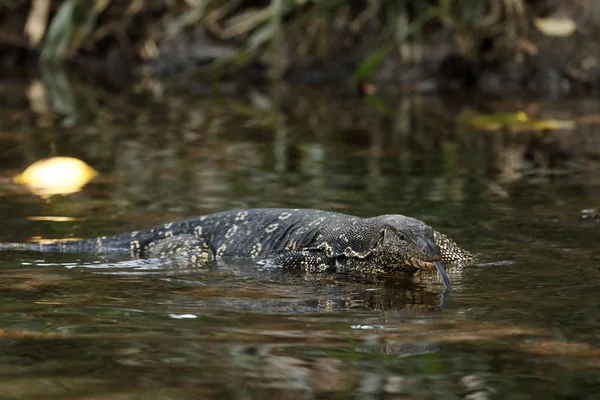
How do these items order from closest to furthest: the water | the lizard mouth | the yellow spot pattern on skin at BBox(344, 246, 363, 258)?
the water
the lizard mouth
the yellow spot pattern on skin at BBox(344, 246, 363, 258)

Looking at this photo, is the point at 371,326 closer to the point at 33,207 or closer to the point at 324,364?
the point at 324,364

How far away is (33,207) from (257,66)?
47.0ft

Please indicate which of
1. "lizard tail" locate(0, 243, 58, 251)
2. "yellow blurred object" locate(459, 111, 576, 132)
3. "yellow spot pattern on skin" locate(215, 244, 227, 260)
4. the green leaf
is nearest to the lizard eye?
"yellow spot pattern on skin" locate(215, 244, 227, 260)

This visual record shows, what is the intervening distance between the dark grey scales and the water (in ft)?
0.69

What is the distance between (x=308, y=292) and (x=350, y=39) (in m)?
15.9

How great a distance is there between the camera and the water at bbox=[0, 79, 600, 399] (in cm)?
449

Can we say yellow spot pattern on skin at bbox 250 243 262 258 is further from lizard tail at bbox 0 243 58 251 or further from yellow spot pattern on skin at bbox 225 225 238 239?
lizard tail at bbox 0 243 58 251

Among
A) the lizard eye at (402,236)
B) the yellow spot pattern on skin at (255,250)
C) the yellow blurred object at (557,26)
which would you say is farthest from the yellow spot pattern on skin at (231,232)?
the yellow blurred object at (557,26)

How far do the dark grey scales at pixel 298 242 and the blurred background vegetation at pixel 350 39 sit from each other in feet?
37.6

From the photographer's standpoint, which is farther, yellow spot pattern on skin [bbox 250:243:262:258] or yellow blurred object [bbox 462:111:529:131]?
yellow blurred object [bbox 462:111:529:131]

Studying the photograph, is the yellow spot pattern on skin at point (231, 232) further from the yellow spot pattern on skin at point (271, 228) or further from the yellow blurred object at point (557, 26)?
the yellow blurred object at point (557, 26)

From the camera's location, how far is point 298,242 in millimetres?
7324

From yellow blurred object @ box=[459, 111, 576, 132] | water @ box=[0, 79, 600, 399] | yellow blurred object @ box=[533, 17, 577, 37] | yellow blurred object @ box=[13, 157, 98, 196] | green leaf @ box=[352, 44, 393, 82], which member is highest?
yellow blurred object @ box=[533, 17, 577, 37]

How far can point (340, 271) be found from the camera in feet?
23.0
